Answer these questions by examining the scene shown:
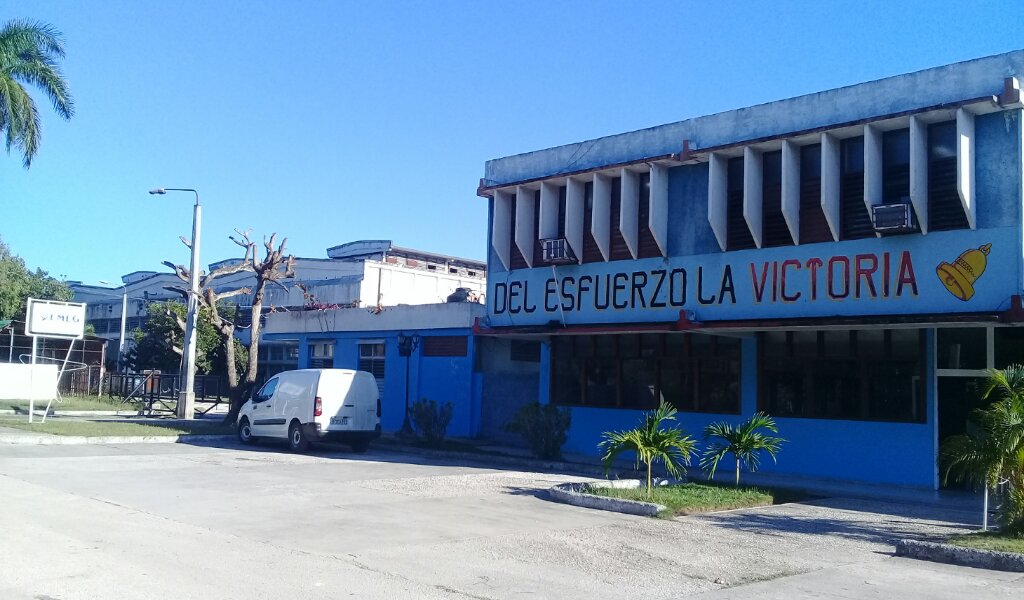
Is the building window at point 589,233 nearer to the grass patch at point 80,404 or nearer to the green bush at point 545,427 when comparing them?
the green bush at point 545,427

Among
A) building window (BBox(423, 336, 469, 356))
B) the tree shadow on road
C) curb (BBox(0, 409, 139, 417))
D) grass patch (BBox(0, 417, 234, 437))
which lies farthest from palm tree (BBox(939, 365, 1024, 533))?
curb (BBox(0, 409, 139, 417))

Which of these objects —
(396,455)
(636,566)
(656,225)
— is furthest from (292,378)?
(636,566)

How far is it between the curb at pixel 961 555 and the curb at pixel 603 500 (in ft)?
11.5

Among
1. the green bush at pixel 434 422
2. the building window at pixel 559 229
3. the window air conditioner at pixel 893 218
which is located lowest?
the green bush at pixel 434 422

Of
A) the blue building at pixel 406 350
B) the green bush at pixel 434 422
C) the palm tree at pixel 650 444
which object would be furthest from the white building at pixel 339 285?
the palm tree at pixel 650 444

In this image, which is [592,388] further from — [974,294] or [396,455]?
[974,294]

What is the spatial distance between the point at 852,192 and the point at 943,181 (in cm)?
175

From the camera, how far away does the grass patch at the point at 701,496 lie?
527 inches

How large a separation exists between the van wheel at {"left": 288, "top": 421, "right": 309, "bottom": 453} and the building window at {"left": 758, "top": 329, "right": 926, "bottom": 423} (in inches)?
428

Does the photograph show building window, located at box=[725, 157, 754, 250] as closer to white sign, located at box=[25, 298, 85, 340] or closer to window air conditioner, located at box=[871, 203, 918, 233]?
window air conditioner, located at box=[871, 203, 918, 233]

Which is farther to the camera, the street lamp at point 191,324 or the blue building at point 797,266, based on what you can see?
the street lamp at point 191,324

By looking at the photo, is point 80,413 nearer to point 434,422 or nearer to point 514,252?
point 434,422

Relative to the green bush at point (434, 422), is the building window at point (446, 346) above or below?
above

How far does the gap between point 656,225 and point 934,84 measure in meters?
6.36
